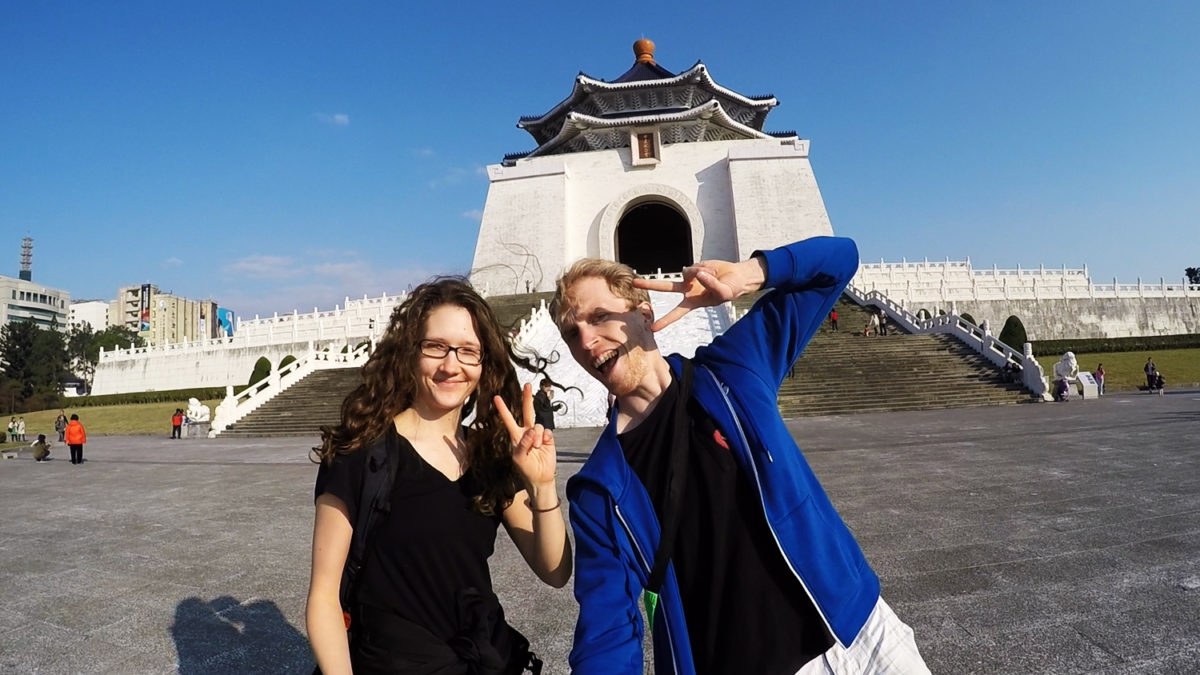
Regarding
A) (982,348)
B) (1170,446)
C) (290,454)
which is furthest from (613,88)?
(1170,446)

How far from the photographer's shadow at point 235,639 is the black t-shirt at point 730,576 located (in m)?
2.05

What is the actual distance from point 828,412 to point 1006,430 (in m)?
4.75

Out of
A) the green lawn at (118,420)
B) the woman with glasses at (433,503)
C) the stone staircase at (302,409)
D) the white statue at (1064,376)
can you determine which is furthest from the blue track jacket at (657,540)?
the green lawn at (118,420)

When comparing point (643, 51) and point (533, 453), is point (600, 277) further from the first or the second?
point (643, 51)

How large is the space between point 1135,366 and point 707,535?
23.9 metres

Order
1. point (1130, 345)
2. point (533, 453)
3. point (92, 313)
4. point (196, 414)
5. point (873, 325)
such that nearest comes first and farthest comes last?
1. point (533, 453)
2. point (196, 414)
3. point (873, 325)
4. point (1130, 345)
5. point (92, 313)

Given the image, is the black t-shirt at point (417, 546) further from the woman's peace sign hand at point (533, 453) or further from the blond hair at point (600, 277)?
the blond hair at point (600, 277)

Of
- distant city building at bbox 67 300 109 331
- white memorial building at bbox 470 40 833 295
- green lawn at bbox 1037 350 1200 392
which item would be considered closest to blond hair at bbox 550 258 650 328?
green lawn at bbox 1037 350 1200 392

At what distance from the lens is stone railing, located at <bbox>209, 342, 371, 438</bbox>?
15.8 metres

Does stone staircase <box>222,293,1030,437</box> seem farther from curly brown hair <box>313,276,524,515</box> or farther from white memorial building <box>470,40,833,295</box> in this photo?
curly brown hair <box>313,276,524,515</box>

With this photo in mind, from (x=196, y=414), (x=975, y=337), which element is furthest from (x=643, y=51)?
(x=196, y=414)

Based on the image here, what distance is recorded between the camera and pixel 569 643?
2838 millimetres

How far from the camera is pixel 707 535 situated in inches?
53.3

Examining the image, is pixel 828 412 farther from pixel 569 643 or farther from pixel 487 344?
pixel 487 344
